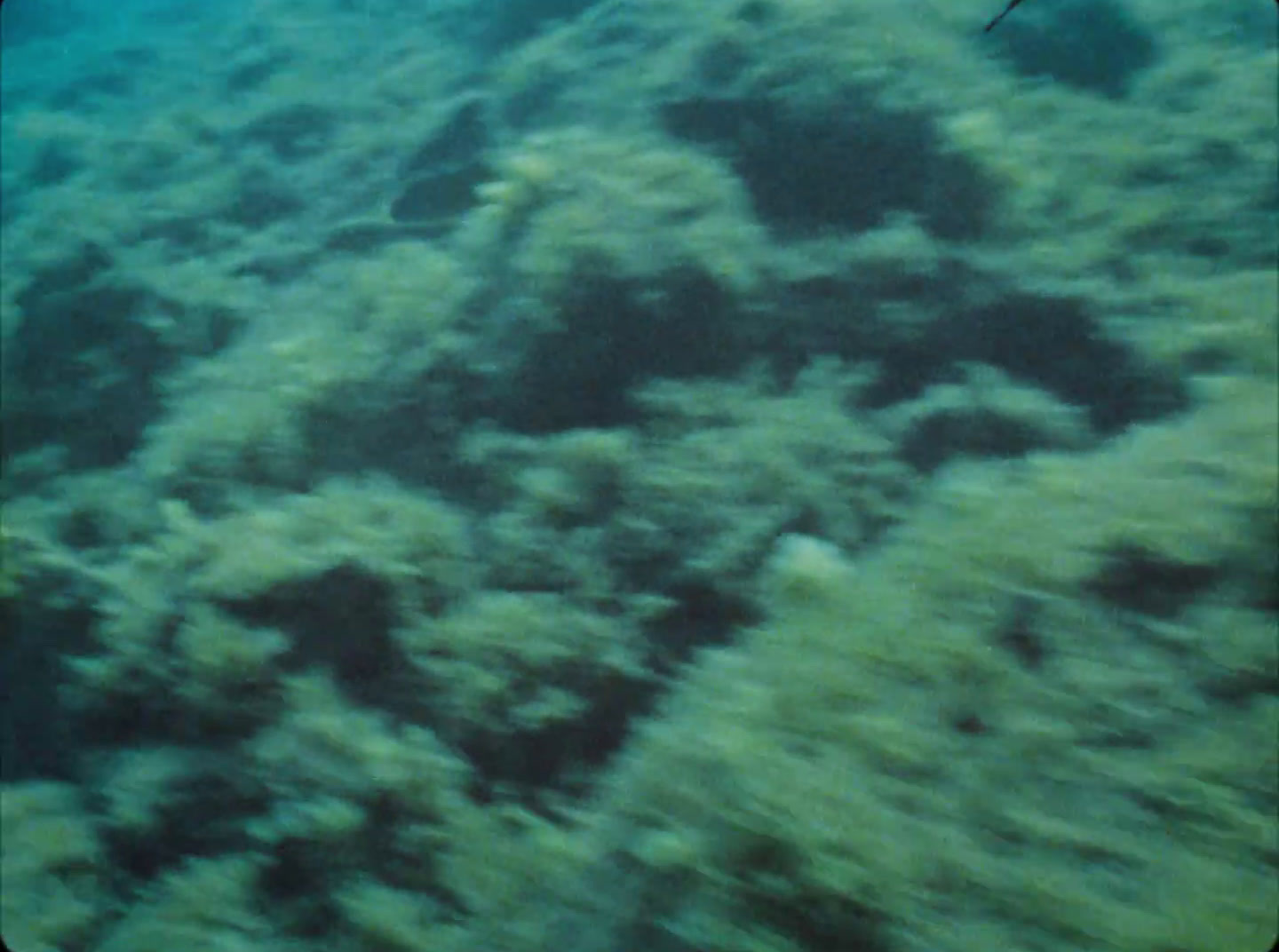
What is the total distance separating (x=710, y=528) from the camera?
78.7 inches

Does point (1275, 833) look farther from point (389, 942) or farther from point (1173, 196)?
point (1173, 196)

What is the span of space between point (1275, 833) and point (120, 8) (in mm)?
9630

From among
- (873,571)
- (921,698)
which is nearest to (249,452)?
(873,571)

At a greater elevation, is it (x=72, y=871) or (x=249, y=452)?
(x=249, y=452)

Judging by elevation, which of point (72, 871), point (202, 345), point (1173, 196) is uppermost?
point (1173, 196)

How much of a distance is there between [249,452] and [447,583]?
3.02 feet

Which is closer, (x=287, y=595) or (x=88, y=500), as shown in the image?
(x=287, y=595)

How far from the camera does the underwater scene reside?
150 cm

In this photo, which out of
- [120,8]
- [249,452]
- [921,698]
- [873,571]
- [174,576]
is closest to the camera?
[921,698]

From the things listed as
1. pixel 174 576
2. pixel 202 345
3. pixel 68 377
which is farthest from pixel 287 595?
pixel 68 377

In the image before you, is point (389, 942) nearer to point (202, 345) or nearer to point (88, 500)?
point (88, 500)

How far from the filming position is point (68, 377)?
308 cm

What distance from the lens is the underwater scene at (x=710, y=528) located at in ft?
4.93

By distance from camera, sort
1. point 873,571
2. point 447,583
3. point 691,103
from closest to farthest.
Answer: point 873,571 < point 447,583 < point 691,103
